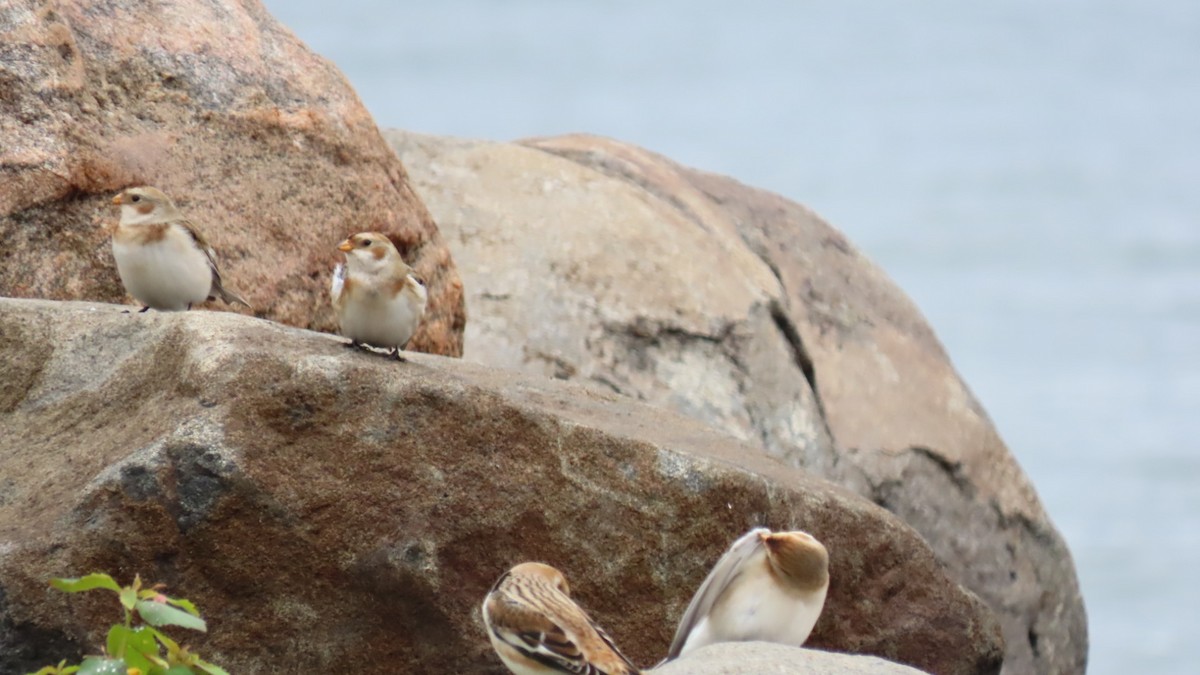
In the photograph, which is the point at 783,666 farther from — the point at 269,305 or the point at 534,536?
the point at 269,305

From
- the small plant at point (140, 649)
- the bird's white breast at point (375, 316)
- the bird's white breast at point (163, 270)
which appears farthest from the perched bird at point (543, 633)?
the bird's white breast at point (163, 270)

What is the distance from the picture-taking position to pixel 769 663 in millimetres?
7230

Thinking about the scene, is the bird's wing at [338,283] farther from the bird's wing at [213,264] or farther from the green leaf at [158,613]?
the green leaf at [158,613]

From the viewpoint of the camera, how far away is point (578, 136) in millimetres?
16172

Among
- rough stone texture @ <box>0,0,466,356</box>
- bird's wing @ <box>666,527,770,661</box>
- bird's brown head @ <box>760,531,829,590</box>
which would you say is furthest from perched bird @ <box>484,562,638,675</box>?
rough stone texture @ <box>0,0,466,356</box>

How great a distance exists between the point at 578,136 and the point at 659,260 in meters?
2.34

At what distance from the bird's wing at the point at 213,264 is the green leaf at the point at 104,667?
177 inches

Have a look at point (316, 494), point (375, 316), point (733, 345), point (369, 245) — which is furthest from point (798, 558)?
point (733, 345)

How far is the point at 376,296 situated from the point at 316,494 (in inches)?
44.5

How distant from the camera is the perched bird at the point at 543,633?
733cm

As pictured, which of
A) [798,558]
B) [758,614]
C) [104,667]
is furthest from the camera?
[758,614]

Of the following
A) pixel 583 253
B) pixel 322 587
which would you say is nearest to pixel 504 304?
pixel 583 253

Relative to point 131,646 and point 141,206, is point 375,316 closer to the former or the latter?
point 141,206

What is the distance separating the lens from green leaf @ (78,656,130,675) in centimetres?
574
